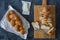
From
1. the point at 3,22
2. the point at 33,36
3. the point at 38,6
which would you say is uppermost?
the point at 38,6

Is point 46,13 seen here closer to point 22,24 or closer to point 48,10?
point 48,10

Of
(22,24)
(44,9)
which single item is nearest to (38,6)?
(44,9)

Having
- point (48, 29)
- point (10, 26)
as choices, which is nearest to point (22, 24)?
point (10, 26)

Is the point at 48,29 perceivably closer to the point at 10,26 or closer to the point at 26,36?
the point at 26,36

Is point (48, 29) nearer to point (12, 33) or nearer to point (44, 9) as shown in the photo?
point (44, 9)

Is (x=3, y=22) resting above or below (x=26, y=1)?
below

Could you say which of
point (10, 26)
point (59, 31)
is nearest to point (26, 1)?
point (10, 26)

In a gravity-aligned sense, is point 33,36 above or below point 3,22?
below
